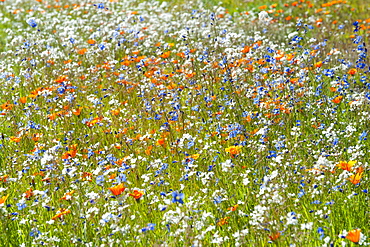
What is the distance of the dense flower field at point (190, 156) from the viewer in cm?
331

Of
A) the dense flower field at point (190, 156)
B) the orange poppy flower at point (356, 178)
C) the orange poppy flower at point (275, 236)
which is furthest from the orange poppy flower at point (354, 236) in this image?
the orange poppy flower at point (356, 178)

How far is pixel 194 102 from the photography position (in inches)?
223

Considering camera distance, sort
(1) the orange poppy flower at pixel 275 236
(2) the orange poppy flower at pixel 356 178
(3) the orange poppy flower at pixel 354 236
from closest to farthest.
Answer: (3) the orange poppy flower at pixel 354 236 < (1) the orange poppy flower at pixel 275 236 < (2) the orange poppy flower at pixel 356 178

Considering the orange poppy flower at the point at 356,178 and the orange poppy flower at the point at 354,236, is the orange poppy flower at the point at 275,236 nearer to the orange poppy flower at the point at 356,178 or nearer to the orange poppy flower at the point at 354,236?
the orange poppy flower at the point at 354,236

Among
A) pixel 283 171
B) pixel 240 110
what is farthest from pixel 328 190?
pixel 240 110

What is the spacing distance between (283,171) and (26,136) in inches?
109

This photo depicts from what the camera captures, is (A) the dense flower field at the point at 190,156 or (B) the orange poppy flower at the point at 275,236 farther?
(A) the dense flower field at the point at 190,156

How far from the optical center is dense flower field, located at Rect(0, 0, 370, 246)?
331 cm

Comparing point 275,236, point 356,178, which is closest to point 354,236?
point 275,236

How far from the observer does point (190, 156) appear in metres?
4.19

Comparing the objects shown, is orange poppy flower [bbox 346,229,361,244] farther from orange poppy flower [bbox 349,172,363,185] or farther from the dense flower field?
orange poppy flower [bbox 349,172,363,185]

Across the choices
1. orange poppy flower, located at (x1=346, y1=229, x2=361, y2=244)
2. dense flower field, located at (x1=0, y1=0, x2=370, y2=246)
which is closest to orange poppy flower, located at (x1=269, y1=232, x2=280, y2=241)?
dense flower field, located at (x1=0, y1=0, x2=370, y2=246)

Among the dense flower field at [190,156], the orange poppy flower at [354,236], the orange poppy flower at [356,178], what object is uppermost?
the orange poppy flower at [354,236]

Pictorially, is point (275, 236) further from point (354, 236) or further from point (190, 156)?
point (190, 156)
